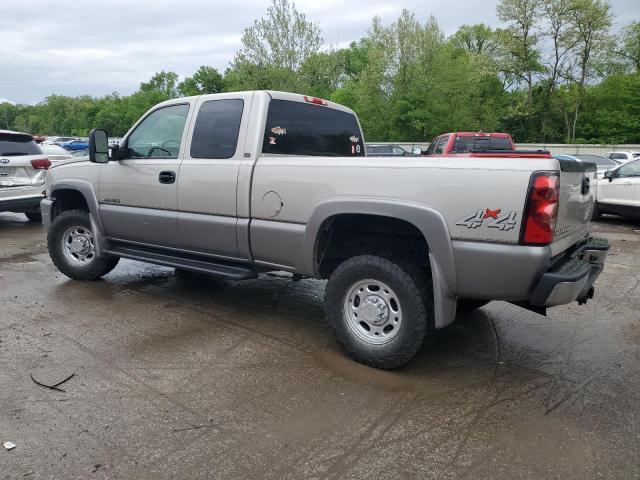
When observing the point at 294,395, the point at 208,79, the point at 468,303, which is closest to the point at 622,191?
the point at 468,303

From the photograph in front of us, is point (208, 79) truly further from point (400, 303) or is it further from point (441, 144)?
point (400, 303)

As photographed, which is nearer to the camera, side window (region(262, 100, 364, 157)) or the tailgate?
the tailgate

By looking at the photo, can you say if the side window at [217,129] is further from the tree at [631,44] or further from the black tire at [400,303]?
the tree at [631,44]

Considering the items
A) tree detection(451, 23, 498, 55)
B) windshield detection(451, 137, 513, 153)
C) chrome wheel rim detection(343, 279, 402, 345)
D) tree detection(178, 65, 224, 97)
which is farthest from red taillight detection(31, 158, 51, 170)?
tree detection(178, 65, 224, 97)

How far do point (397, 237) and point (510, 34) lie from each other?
134ft

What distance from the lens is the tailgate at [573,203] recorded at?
10.6ft

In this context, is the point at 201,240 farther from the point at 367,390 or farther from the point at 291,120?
the point at 367,390

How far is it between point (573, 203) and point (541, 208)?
0.67m

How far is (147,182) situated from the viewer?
500cm

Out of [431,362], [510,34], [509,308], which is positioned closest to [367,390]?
[431,362]

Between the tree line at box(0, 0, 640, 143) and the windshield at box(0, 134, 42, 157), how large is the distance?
78.9 ft

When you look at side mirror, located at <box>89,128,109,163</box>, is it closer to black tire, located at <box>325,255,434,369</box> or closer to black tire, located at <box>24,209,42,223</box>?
black tire, located at <box>325,255,434,369</box>

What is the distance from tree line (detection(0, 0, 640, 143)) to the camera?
1340 inches

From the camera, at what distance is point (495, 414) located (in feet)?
10.3
